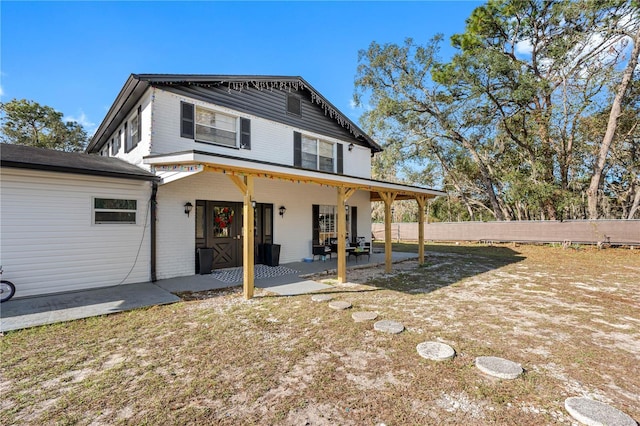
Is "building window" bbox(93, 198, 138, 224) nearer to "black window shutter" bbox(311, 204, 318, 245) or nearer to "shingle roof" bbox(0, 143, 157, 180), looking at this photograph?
"shingle roof" bbox(0, 143, 157, 180)

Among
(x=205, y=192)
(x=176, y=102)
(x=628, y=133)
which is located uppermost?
(x=628, y=133)

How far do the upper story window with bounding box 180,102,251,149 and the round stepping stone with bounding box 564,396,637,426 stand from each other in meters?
8.36

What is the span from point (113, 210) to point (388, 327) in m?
6.28

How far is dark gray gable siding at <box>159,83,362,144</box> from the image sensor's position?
798 centimetres

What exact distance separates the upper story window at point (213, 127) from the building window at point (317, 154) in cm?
232

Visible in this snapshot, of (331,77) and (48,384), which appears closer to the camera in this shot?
(48,384)

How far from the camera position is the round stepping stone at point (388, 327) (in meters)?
3.96

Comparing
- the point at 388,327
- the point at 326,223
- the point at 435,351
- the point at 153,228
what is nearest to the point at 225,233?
the point at 153,228

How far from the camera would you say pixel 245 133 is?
28.7 feet

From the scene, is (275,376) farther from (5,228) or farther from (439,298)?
(5,228)

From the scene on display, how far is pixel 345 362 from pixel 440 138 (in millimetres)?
19193

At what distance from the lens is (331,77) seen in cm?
1652

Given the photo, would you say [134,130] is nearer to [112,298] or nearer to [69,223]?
[69,223]

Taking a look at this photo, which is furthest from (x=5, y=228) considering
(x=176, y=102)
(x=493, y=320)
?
(x=493, y=320)
